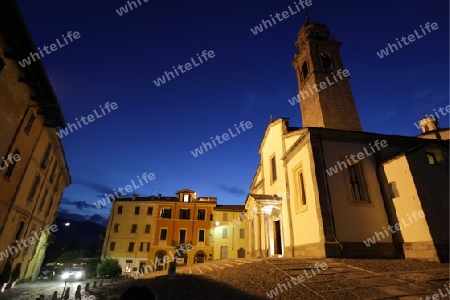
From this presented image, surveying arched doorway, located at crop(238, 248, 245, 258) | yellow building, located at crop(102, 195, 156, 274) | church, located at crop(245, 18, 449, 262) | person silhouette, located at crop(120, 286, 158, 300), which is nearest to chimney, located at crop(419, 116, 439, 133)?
church, located at crop(245, 18, 449, 262)

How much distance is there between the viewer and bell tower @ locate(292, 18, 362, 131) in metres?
20.8

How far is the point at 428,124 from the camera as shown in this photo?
28.4 metres

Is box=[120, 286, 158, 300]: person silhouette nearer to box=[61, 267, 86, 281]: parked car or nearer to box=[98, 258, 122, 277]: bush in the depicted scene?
box=[61, 267, 86, 281]: parked car

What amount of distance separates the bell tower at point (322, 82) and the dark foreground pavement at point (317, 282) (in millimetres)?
13787

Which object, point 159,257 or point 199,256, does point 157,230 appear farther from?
point 199,256

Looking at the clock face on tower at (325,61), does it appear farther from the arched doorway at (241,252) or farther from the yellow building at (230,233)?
the arched doorway at (241,252)

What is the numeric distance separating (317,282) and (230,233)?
29675 millimetres

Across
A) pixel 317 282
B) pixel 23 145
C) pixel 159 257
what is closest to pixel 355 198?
pixel 317 282

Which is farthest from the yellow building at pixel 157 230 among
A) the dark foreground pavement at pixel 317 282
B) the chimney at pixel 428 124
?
the chimney at pixel 428 124

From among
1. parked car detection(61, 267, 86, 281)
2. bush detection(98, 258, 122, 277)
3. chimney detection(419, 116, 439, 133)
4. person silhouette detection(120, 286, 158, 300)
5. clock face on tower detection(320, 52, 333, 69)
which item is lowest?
bush detection(98, 258, 122, 277)

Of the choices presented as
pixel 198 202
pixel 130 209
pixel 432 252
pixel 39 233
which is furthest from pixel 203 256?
pixel 432 252

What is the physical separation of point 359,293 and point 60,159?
84.5ft

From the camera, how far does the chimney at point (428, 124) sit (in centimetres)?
2791

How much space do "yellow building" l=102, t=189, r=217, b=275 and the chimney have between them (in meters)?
30.4
